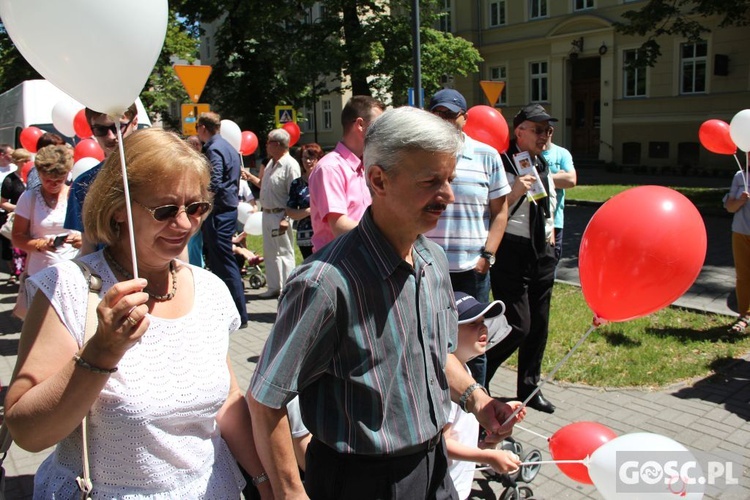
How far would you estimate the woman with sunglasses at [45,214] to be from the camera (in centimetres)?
467

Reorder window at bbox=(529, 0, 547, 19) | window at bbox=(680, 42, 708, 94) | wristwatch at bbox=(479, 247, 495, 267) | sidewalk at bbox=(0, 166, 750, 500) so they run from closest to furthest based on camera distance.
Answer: sidewalk at bbox=(0, 166, 750, 500)
wristwatch at bbox=(479, 247, 495, 267)
window at bbox=(680, 42, 708, 94)
window at bbox=(529, 0, 547, 19)

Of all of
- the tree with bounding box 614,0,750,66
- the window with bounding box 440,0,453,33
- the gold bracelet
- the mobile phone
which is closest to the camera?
the gold bracelet

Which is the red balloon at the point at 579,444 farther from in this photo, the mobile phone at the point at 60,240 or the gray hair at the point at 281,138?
the gray hair at the point at 281,138

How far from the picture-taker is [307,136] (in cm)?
3903

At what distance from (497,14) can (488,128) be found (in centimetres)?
2717

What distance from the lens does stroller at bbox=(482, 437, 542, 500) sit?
3.11 metres

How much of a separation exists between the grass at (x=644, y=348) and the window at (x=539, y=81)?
22.9 meters

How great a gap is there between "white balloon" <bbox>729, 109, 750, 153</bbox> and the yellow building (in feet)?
55.0

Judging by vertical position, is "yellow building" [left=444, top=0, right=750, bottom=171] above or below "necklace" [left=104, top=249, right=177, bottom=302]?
above

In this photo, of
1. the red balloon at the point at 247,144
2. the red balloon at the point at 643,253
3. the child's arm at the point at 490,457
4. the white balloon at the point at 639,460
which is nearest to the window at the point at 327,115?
the red balloon at the point at 247,144

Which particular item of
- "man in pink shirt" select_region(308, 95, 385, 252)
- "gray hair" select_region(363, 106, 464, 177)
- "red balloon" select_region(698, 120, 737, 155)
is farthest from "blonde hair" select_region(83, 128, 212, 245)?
"red balloon" select_region(698, 120, 737, 155)

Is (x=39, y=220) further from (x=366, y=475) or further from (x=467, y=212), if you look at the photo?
(x=366, y=475)

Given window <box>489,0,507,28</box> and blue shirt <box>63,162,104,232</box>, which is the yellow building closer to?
window <box>489,0,507,28</box>

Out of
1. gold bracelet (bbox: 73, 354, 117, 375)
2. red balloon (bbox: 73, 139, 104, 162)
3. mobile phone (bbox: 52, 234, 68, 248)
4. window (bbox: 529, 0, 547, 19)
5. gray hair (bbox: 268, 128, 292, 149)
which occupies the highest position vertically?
window (bbox: 529, 0, 547, 19)
